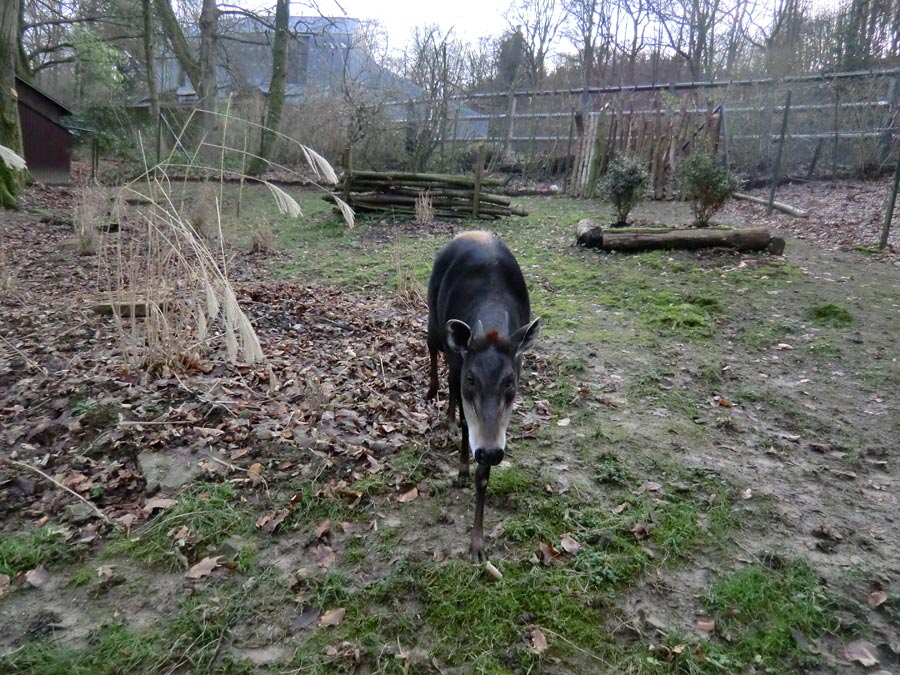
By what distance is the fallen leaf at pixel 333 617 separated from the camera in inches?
115

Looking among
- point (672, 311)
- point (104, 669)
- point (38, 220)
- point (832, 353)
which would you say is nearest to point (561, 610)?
point (104, 669)

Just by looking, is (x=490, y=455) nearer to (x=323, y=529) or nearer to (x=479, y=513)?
(x=479, y=513)

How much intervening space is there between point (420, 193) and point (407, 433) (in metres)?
11.2

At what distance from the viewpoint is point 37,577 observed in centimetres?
311

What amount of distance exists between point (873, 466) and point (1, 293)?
30.4 ft

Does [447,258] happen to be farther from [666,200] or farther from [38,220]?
[666,200]

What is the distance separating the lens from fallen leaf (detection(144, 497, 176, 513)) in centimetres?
361

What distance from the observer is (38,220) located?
1315 cm

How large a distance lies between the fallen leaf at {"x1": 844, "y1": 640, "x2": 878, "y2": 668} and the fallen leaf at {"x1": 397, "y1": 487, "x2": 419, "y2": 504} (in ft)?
7.81

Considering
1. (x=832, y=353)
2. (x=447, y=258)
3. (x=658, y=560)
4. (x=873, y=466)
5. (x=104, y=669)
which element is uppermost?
(x=447, y=258)

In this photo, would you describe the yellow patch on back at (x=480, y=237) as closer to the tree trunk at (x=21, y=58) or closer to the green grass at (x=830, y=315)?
the green grass at (x=830, y=315)

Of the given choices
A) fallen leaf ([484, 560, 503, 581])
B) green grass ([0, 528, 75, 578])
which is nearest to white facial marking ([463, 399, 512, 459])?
fallen leaf ([484, 560, 503, 581])

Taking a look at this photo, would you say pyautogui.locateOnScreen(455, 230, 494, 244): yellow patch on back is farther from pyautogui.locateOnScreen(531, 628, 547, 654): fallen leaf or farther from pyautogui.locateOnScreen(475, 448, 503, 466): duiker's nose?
pyautogui.locateOnScreen(531, 628, 547, 654): fallen leaf

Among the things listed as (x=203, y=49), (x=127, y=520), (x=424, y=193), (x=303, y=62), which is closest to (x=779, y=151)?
(x=424, y=193)
